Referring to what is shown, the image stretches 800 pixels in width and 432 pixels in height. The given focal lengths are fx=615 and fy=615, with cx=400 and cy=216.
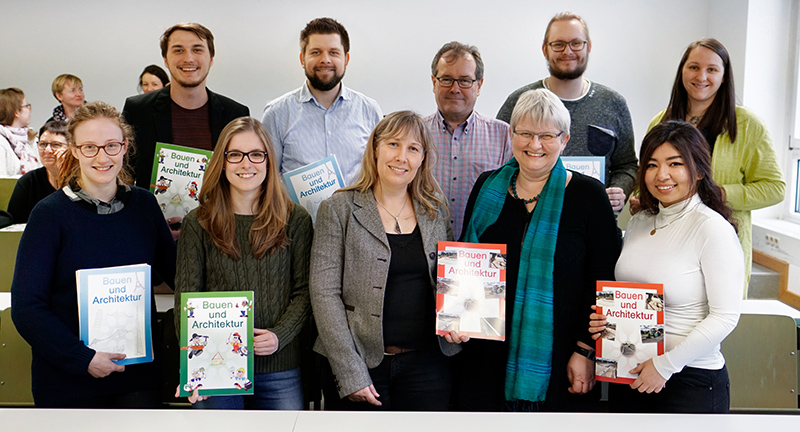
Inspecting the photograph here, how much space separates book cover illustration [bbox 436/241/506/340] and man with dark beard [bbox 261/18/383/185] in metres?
1.16

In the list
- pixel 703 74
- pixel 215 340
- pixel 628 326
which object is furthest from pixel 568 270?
pixel 703 74

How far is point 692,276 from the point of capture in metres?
1.92

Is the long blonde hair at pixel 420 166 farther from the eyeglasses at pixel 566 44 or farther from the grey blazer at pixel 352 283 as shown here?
the eyeglasses at pixel 566 44

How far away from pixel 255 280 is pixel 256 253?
0.31ft

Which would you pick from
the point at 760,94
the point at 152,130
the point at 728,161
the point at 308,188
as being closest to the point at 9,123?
the point at 152,130

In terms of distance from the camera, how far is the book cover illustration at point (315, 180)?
2590 mm

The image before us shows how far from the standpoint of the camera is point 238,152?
2.14 meters

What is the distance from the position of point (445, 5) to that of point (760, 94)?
2.92m

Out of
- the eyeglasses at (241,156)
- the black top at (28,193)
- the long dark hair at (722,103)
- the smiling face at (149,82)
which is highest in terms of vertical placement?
the smiling face at (149,82)

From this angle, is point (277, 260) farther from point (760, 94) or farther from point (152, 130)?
point (760, 94)

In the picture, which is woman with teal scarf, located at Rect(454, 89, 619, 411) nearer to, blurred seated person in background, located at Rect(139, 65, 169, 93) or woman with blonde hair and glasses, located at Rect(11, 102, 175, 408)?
woman with blonde hair and glasses, located at Rect(11, 102, 175, 408)

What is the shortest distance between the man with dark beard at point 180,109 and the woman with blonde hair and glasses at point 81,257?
0.64 metres

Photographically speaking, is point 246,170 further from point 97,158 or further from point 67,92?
point 67,92

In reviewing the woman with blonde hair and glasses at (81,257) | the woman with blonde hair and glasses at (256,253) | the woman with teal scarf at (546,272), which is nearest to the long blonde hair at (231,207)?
the woman with blonde hair and glasses at (256,253)
